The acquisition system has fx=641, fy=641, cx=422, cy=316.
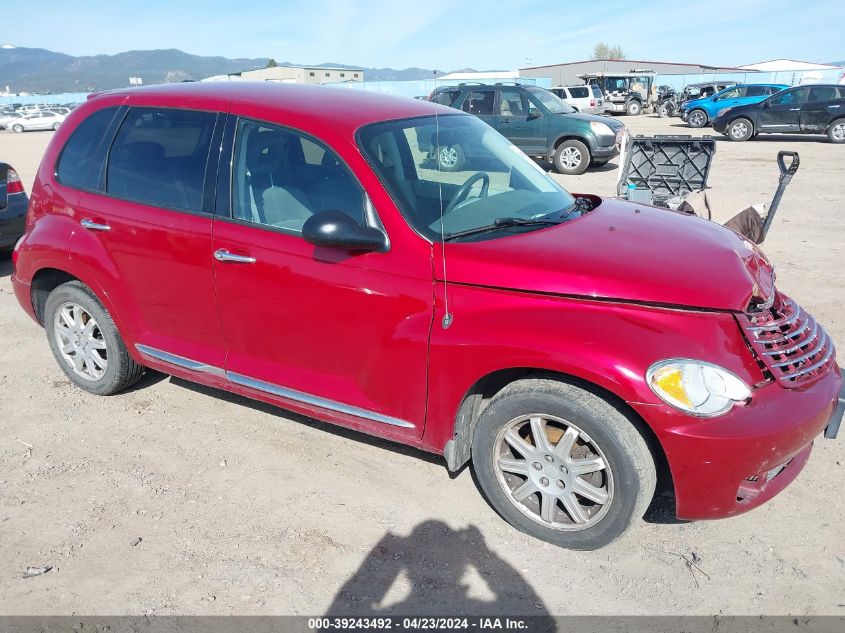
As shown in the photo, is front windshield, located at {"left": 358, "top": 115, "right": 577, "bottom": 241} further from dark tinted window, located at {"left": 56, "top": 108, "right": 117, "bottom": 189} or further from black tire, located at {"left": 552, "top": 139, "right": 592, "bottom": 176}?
black tire, located at {"left": 552, "top": 139, "right": 592, "bottom": 176}

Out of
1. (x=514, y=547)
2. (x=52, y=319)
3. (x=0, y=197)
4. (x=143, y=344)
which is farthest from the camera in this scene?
(x=0, y=197)

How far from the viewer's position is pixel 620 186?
7.11 m

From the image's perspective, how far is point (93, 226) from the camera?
3779mm

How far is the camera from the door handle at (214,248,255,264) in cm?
323

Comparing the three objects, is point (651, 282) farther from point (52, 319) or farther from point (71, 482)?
point (52, 319)

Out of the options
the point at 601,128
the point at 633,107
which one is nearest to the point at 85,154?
the point at 601,128

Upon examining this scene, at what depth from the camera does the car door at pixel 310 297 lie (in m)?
2.94

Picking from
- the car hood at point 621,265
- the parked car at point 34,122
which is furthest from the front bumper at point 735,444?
the parked car at point 34,122

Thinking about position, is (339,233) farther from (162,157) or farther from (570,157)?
(570,157)

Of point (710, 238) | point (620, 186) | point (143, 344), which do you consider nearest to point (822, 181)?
point (620, 186)

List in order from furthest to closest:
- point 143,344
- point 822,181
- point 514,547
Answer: point 822,181 → point 143,344 → point 514,547

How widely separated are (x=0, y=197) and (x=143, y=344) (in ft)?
15.3

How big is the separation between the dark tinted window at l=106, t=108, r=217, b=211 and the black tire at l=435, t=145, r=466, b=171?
125 cm

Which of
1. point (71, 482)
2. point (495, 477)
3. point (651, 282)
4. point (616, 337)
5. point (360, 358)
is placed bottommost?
point (71, 482)
